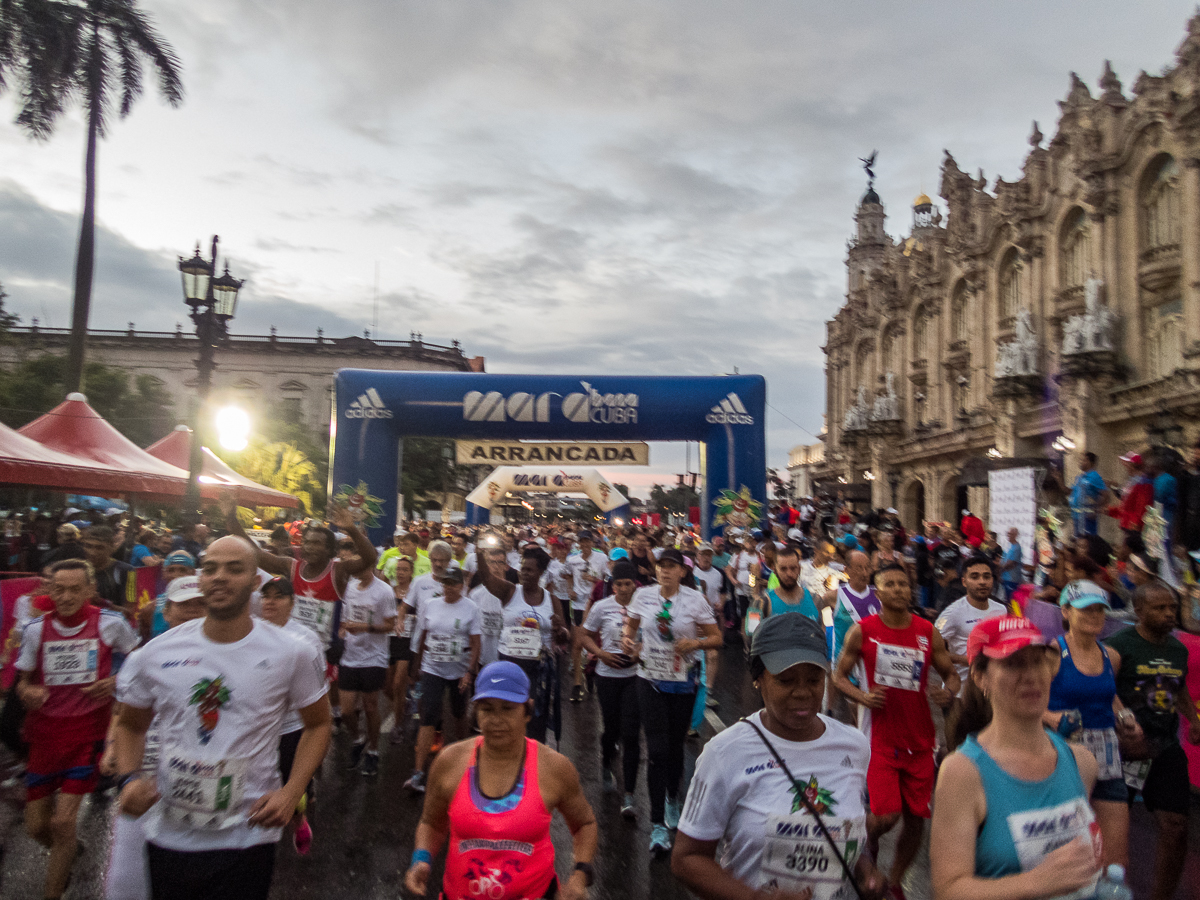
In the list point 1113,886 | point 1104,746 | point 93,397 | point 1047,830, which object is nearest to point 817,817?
point 1047,830

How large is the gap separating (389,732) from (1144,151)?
26713 millimetres

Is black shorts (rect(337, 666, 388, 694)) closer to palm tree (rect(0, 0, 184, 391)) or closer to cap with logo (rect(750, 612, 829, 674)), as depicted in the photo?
cap with logo (rect(750, 612, 829, 674))

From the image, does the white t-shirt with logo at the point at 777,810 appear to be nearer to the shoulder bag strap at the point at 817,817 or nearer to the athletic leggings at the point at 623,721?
the shoulder bag strap at the point at 817,817

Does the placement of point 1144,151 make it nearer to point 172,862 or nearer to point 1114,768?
point 1114,768

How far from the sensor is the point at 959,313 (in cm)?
3712

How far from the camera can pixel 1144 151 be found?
2486cm

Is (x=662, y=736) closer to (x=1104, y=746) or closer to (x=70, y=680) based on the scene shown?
(x=1104, y=746)

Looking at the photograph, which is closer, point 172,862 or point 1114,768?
point 172,862

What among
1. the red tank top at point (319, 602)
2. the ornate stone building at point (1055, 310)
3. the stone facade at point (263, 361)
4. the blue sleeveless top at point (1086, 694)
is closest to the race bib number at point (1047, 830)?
the blue sleeveless top at point (1086, 694)

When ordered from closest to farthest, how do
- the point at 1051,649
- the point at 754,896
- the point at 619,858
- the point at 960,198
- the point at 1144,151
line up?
the point at 754,896, the point at 1051,649, the point at 619,858, the point at 1144,151, the point at 960,198

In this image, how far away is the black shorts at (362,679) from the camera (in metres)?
7.40

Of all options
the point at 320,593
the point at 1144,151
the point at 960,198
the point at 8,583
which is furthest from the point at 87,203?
the point at 960,198

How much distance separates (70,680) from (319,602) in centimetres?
249

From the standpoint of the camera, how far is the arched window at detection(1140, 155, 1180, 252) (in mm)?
24031
